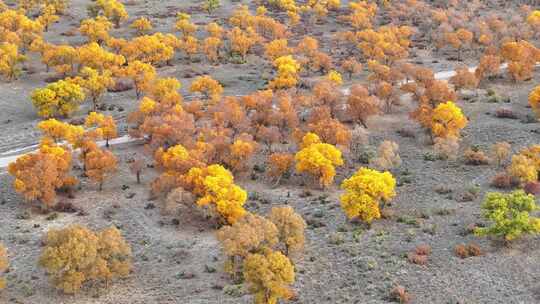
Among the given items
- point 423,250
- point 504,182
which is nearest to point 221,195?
point 423,250

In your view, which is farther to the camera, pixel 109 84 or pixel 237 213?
pixel 109 84

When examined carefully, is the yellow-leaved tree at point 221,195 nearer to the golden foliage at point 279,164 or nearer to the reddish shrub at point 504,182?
the golden foliage at point 279,164

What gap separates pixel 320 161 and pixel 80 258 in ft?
101

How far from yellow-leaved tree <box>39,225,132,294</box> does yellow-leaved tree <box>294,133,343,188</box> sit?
25516mm

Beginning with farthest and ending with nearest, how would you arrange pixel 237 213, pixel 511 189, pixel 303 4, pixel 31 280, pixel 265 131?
pixel 303 4 → pixel 265 131 → pixel 511 189 → pixel 237 213 → pixel 31 280

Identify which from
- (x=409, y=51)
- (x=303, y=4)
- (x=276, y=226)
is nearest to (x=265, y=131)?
(x=276, y=226)

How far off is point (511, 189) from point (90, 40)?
95626 mm

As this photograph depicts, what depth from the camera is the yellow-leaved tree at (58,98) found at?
103m

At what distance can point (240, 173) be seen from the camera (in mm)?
82438

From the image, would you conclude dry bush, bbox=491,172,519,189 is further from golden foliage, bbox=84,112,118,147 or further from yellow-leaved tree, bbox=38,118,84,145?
yellow-leaved tree, bbox=38,118,84,145

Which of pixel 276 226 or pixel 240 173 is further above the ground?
pixel 276 226

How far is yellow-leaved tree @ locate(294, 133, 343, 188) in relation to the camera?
7588cm

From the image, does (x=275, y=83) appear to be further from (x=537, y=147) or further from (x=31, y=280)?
(x=31, y=280)

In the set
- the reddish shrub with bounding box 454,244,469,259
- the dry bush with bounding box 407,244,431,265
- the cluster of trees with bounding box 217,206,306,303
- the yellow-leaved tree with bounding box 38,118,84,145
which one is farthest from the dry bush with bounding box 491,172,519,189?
the yellow-leaved tree with bounding box 38,118,84,145
